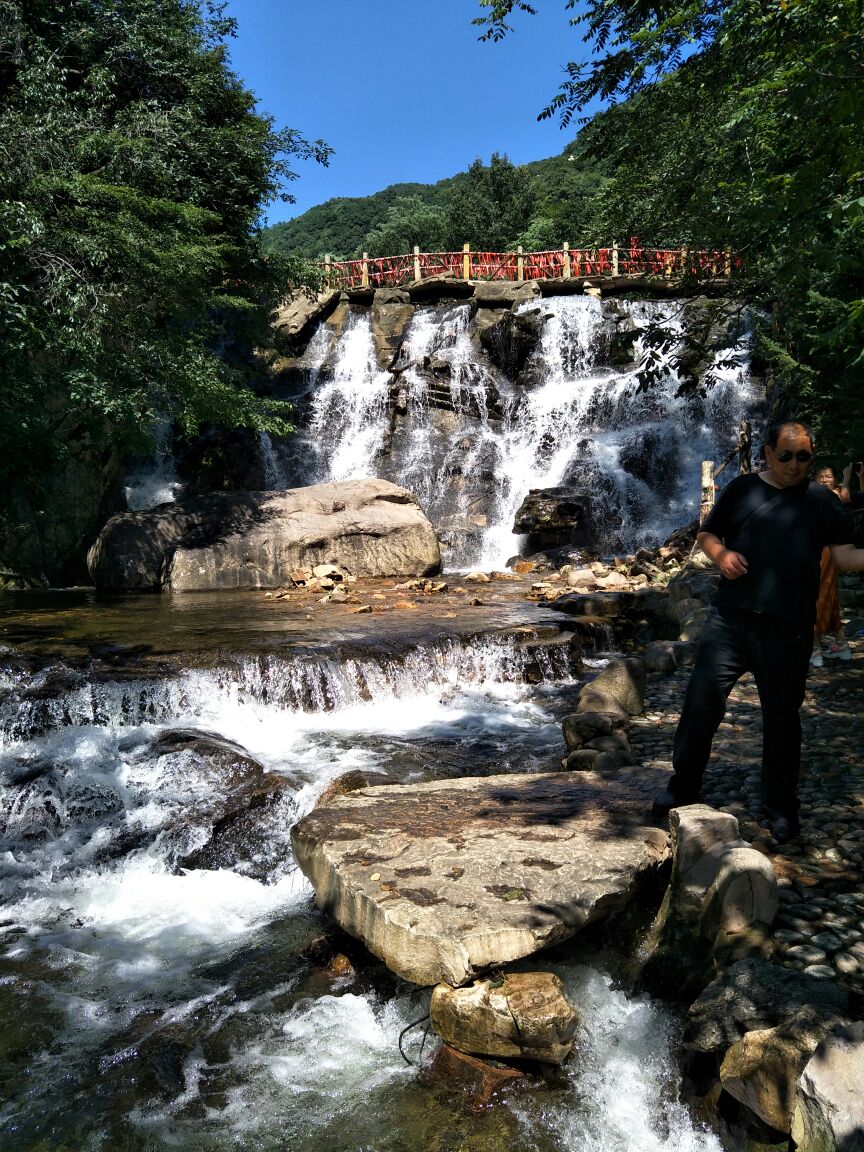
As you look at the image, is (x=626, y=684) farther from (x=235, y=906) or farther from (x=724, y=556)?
(x=235, y=906)

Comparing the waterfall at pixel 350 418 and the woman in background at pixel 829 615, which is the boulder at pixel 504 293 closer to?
the waterfall at pixel 350 418

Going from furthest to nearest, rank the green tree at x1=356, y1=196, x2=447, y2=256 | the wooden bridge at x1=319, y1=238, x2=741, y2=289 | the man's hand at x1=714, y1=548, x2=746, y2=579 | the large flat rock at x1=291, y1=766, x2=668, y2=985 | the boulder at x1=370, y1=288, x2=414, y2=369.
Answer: the green tree at x1=356, y1=196, x2=447, y2=256 → the wooden bridge at x1=319, y1=238, x2=741, y2=289 → the boulder at x1=370, y1=288, x2=414, y2=369 → the man's hand at x1=714, y1=548, x2=746, y2=579 → the large flat rock at x1=291, y1=766, x2=668, y2=985

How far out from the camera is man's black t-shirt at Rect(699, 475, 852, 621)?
3475 mm

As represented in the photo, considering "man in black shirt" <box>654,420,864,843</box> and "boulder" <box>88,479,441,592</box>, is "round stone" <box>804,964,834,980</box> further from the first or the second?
"boulder" <box>88,479,441,592</box>

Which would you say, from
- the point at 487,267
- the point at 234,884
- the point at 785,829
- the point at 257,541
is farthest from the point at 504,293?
the point at 785,829

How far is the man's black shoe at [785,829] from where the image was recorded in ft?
12.5

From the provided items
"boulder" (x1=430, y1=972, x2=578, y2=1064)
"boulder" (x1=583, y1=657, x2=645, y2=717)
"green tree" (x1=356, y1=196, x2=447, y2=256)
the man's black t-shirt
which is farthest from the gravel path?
"green tree" (x1=356, y1=196, x2=447, y2=256)

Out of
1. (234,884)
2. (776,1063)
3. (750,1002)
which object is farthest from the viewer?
(234,884)

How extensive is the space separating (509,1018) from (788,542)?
2323mm

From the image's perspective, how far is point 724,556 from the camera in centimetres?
350

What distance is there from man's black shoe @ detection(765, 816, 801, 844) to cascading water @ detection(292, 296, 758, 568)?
527 inches

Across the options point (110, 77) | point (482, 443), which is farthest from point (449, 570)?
point (110, 77)

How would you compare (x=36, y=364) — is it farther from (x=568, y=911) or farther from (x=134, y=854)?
(x=568, y=911)

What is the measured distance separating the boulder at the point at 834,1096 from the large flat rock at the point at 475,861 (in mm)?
1193
